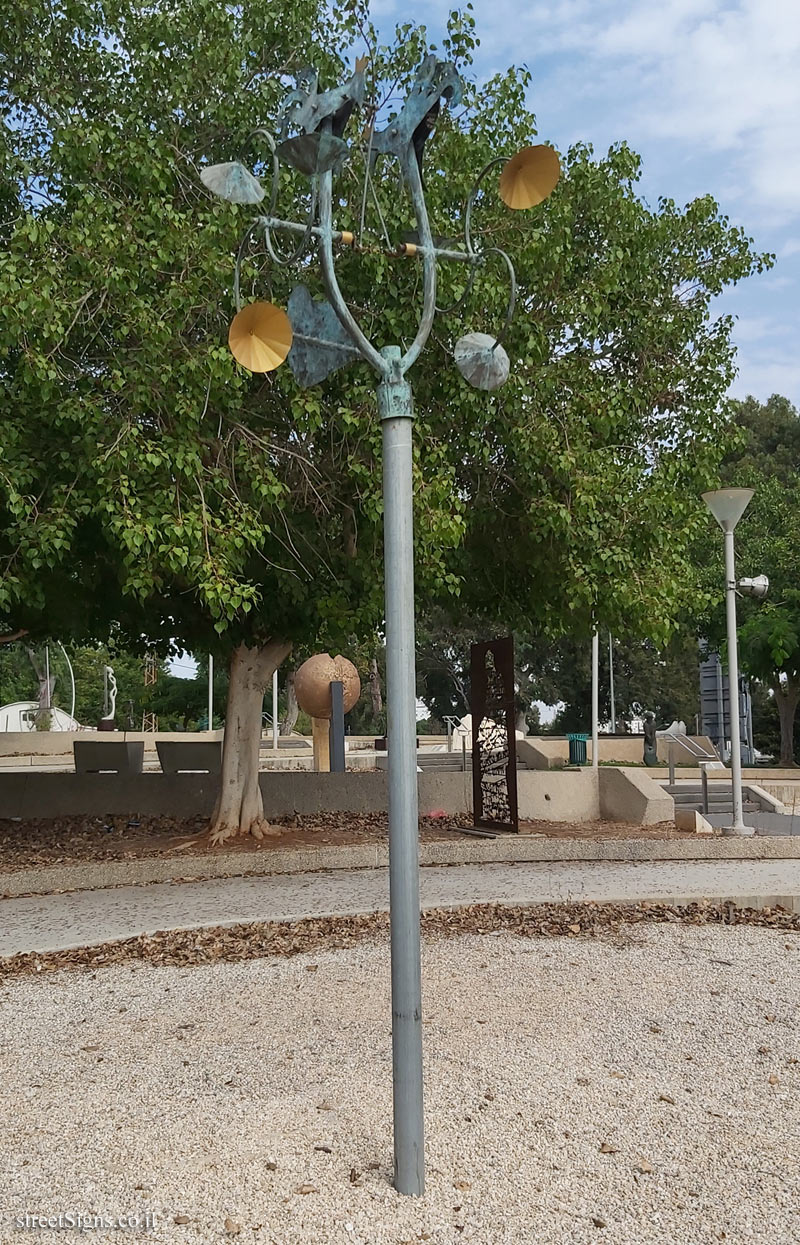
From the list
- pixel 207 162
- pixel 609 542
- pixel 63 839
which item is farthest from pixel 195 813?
pixel 207 162

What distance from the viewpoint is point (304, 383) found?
409 centimetres

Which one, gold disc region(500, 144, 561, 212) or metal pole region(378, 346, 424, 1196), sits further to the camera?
gold disc region(500, 144, 561, 212)

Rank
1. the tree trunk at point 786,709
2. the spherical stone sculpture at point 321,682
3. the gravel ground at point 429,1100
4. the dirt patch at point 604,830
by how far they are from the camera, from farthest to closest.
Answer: the tree trunk at point 786,709, the spherical stone sculpture at point 321,682, the dirt patch at point 604,830, the gravel ground at point 429,1100

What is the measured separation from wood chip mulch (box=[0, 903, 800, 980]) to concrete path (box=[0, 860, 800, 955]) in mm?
192

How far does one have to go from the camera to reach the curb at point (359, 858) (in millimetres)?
10492

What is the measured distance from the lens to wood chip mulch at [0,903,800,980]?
724cm

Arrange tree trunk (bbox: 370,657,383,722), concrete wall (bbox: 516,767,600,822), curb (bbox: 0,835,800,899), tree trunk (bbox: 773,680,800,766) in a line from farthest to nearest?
tree trunk (bbox: 370,657,383,722), tree trunk (bbox: 773,680,800,766), concrete wall (bbox: 516,767,600,822), curb (bbox: 0,835,800,899)

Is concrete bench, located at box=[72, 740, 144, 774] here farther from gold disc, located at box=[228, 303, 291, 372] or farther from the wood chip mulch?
gold disc, located at box=[228, 303, 291, 372]

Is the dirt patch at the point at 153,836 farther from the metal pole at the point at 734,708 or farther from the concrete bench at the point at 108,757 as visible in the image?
the metal pole at the point at 734,708

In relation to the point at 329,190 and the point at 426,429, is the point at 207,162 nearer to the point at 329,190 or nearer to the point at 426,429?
the point at 426,429

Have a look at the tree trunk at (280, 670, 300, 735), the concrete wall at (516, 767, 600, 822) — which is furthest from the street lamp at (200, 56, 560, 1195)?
the tree trunk at (280, 670, 300, 735)

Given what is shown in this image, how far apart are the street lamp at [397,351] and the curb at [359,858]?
7.50 metres

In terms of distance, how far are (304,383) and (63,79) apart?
8331mm

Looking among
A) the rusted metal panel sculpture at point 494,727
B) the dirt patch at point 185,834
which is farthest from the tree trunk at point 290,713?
the rusted metal panel sculpture at point 494,727
